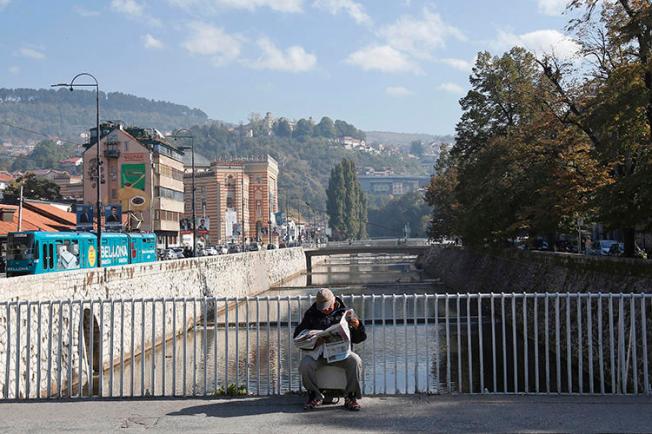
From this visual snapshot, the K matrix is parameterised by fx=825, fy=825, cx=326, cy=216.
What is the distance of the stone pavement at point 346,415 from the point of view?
10.4m

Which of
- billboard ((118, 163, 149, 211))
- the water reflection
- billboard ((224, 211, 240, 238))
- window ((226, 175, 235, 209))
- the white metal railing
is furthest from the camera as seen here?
window ((226, 175, 235, 209))

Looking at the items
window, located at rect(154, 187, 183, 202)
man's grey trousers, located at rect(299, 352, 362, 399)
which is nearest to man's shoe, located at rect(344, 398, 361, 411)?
man's grey trousers, located at rect(299, 352, 362, 399)

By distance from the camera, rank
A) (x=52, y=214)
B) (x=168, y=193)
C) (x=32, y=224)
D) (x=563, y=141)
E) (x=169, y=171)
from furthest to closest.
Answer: (x=169, y=171) < (x=168, y=193) < (x=52, y=214) < (x=32, y=224) < (x=563, y=141)

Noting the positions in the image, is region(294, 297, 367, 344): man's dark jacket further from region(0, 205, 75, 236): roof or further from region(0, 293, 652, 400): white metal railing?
region(0, 205, 75, 236): roof

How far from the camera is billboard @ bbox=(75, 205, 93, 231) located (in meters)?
48.9

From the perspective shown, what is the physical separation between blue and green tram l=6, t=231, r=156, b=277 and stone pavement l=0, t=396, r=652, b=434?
26.6 metres

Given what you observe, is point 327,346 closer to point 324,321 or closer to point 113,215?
point 324,321

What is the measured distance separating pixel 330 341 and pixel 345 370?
17.9 inches

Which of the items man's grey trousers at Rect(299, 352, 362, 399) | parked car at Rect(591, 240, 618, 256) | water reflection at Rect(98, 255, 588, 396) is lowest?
water reflection at Rect(98, 255, 588, 396)

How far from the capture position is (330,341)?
1144 cm

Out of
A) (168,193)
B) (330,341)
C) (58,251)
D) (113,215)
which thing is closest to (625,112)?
(330,341)

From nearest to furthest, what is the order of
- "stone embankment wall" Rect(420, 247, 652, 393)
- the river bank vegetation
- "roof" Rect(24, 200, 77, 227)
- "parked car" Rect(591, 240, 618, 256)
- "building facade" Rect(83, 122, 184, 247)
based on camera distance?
"stone embankment wall" Rect(420, 247, 652, 393) → the river bank vegetation → "parked car" Rect(591, 240, 618, 256) → "roof" Rect(24, 200, 77, 227) → "building facade" Rect(83, 122, 184, 247)

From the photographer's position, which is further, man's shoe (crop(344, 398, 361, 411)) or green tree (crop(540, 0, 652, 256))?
green tree (crop(540, 0, 652, 256))

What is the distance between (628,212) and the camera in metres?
25.5
